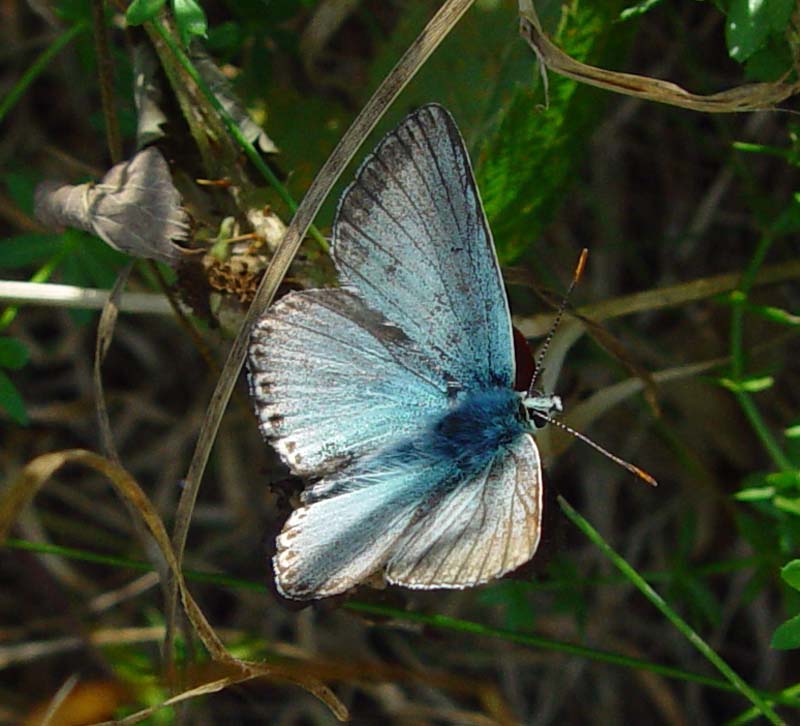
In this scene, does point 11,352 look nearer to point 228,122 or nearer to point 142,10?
point 228,122

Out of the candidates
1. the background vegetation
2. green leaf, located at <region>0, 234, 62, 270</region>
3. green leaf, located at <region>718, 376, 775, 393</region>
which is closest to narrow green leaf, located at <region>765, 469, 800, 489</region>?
the background vegetation

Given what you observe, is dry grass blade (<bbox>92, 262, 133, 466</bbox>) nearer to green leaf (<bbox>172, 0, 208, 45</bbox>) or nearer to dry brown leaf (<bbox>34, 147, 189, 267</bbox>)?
dry brown leaf (<bbox>34, 147, 189, 267</bbox>)

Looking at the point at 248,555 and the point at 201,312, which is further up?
the point at 201,312

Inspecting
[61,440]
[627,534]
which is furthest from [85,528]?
[627,534]

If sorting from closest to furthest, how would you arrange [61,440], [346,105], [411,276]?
[411,276] < [346,105] < [61,440]

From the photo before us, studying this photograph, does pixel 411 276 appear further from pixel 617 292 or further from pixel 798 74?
pixel 617 292

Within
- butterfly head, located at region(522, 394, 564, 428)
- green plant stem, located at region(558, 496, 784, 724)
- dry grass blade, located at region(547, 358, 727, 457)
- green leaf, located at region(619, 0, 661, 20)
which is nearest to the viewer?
butterfly head, located at region(522, 394, 564, 428)

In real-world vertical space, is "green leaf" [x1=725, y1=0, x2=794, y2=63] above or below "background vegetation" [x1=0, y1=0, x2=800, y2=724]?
above

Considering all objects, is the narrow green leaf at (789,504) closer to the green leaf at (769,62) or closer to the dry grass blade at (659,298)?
the dry grass blade at (659,298)
